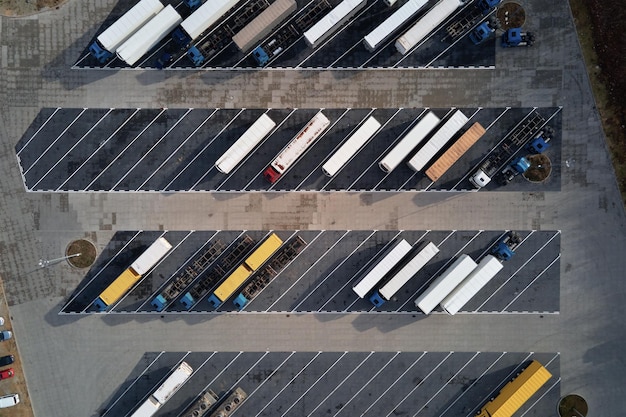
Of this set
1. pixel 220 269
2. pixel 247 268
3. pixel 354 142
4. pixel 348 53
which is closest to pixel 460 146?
pixel 354 142

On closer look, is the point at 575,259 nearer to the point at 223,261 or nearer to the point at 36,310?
the point at 223,261

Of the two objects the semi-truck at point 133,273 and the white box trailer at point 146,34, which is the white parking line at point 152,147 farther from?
the semi-truck at point 133,273

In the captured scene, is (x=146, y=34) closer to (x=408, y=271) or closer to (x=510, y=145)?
(x=408, y=271)

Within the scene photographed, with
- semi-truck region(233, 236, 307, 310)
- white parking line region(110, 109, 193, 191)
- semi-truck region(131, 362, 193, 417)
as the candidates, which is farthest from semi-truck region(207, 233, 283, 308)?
white parking line region(110, 109, 193, 191)

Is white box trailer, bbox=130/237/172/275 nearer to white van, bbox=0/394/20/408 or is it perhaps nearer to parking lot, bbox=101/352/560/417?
parking lot, bbox=101/352/560/417

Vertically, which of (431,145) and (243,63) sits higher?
(243,63)

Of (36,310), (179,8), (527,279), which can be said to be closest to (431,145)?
(527,279)

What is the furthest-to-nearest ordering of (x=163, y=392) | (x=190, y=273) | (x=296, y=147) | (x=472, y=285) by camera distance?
(x=190, y=273), (x=163, y=392), (x=472, y=285), (x=296, y=147)
